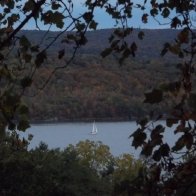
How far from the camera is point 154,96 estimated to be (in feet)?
5.15

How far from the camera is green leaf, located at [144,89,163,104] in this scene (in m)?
1.56

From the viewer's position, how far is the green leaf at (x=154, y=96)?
1.56 m

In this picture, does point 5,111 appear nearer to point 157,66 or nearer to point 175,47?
point 175,47

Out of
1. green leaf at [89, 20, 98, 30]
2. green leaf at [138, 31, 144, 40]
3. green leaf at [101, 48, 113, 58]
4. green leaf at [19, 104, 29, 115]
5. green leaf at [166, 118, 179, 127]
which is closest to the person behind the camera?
green leaf at [166, 118, 179, 127]

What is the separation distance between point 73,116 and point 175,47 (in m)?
19.0

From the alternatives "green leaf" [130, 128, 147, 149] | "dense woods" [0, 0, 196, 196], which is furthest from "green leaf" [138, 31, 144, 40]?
"green leaf" [130, 128, 147, 149]

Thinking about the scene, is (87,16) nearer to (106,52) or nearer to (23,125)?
(106,52)

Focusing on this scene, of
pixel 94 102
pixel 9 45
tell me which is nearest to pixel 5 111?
pixel 9 45

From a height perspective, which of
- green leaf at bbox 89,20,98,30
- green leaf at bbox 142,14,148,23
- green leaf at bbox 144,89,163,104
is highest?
green leaf at bbox 142,14,148,23

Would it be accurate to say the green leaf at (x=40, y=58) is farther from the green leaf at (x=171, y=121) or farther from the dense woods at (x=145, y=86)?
the green leaf at (x=171, y=121)

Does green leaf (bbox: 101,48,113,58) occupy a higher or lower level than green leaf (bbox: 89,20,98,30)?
Result: lower

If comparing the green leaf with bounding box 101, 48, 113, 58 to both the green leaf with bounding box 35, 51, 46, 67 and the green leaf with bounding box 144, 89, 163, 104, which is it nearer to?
the green leaf with bounding box 35, 51, 46, 67

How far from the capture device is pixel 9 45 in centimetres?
204

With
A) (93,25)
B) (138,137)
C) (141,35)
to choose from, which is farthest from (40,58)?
(141,35)
